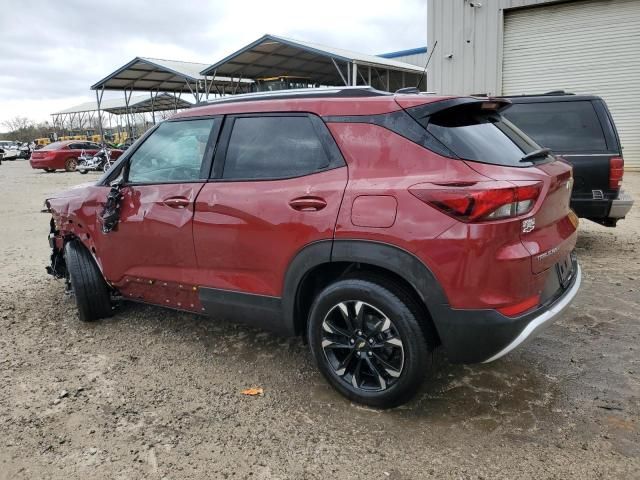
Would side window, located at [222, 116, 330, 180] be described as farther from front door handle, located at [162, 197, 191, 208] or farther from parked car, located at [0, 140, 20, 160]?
parked car, located at [0, 140, 20, 160]

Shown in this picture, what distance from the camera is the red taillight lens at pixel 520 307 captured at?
251cm

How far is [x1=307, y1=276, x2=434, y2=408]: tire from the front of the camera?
106 inches

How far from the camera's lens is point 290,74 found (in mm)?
25641

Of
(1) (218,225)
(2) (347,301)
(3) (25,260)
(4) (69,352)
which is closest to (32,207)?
(3) (25,260)

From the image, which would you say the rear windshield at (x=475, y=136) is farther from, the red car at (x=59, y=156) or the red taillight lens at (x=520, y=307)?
the red car at (x=59, y=156)

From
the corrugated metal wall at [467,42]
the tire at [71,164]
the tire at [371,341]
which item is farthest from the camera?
the tire at [71,164]

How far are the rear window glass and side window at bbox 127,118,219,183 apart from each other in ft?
11.2

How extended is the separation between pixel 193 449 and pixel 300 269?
1102 millimetres

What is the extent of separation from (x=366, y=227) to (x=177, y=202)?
1.47 m

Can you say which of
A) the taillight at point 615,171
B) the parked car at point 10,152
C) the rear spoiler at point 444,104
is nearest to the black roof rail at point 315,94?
the rear spoiler at point 444,104

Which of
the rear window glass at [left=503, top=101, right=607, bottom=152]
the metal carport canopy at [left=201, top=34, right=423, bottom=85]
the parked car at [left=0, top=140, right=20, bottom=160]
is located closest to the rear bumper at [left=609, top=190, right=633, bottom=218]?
the rear window glass at [left=503, top=101, right=607, bottom=152]

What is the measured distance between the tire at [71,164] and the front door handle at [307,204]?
951 inches

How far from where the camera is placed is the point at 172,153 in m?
3.76

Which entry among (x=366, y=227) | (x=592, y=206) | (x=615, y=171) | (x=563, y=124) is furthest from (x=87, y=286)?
(x=615, y=171)
